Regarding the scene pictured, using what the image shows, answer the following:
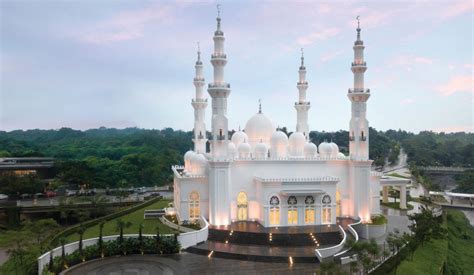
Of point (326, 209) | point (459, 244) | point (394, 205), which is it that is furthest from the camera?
point (394, 205)

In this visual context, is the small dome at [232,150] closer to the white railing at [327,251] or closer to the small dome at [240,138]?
the small dome at [240,138]

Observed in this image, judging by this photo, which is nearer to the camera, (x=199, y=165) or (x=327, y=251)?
(x=327, y=251)

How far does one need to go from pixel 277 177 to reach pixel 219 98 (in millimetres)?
7594

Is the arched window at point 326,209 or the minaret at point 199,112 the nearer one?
the arched window at point 326,209

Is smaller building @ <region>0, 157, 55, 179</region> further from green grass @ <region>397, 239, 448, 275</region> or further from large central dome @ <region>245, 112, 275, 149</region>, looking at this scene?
green grass @ <region>397, 239, 448, 275</region>

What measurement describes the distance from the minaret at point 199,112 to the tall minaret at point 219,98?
284 inches

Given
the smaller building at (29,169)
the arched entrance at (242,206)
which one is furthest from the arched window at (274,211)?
the smaller building at (29,169)

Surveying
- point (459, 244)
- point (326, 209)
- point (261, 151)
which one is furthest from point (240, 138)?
point (459, 244)

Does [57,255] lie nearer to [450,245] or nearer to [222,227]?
[222,227]

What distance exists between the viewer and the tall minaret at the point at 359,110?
101ft

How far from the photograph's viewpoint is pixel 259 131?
33.9 m

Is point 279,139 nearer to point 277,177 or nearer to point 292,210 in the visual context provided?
point 277,177

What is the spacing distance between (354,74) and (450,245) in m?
15.6

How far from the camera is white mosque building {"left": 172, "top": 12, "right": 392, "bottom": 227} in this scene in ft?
93.0
